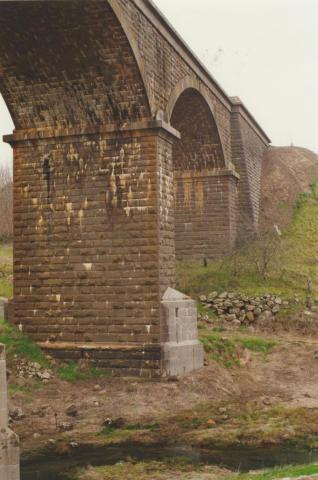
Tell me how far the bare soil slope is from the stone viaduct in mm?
14313

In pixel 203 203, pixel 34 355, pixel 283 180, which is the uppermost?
pixel 283 180

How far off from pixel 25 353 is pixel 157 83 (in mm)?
7100

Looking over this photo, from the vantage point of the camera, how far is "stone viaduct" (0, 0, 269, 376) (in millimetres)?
13852

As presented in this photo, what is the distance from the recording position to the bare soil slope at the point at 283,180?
29.2 metres

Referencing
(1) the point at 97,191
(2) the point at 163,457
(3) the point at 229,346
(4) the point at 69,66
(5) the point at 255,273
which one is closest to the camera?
(2) the point at 163,457

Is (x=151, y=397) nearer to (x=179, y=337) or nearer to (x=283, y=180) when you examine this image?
(x=179, y=337)

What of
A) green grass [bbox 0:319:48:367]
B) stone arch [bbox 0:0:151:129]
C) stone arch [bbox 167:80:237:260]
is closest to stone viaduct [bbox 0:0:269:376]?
stone arch [bbox 0:0:151:129]

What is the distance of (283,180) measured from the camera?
32.0m

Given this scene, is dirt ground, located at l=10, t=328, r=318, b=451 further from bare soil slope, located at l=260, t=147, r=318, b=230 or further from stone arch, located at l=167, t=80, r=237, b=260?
bare soil slope, located at l=260, t=147, r=318, b=230

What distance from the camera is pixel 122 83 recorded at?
46.4 ft

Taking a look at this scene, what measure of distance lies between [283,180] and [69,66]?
1991cm

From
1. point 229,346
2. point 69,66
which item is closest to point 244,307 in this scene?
point 229,346

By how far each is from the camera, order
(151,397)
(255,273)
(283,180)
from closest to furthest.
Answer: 1. (151,397)
2. (255,273)
3. (283,180)

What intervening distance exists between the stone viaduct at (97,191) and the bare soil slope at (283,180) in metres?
14.3
